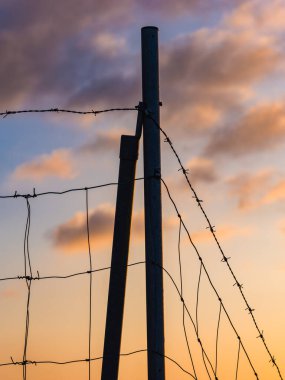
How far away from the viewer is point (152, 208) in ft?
33.0

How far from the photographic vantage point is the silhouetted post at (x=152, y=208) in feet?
32.4

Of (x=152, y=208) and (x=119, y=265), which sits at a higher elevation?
(x=152, y=208)

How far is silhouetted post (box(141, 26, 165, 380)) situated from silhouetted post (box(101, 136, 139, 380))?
172 millimetres

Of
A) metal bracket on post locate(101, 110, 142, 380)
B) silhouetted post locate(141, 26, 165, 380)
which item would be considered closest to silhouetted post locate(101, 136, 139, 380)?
metal bracket on post locate(101, 110, 142, 380)

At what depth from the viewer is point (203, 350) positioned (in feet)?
32.9

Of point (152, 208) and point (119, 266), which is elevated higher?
point (152, 208)

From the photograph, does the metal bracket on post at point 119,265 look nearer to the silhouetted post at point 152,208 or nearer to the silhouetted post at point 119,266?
the silhouetted post at point 119,266

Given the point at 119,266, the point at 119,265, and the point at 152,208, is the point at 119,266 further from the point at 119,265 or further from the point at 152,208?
the point at 152,208

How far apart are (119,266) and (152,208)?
0.64 m

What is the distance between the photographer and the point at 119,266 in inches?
398

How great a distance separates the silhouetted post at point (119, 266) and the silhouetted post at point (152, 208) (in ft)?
0.56

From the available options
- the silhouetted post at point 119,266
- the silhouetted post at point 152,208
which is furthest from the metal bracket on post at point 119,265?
the silhouetted post at point 152,208

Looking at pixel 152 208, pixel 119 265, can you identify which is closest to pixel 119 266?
pixel 119 265

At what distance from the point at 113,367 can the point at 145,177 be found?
1.82 metres
